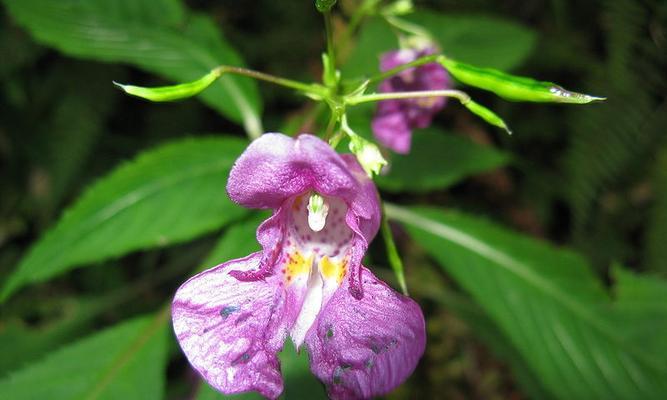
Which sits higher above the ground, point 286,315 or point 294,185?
point 294,185

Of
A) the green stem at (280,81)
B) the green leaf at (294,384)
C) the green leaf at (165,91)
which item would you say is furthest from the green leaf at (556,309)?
the green leaf at (165,91)

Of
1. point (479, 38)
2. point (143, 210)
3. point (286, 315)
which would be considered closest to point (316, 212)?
point (286, 315)

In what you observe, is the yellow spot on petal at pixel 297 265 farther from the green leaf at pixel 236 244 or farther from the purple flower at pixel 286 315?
the green leaf at pixel 236 244

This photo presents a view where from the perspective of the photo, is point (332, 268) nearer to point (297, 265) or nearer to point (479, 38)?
point (297, 265)

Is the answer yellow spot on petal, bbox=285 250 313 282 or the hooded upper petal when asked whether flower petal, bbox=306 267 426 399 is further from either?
yellow spot on petal, bbox=285 250 313 282

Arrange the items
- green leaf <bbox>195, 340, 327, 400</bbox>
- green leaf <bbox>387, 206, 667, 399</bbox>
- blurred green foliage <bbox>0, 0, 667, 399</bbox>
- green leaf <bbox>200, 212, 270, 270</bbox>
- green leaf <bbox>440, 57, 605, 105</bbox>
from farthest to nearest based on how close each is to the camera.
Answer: green leaf <bbox>387, 206, 667, 399</bbox> < blurred green foliage <bbox>0, 0, 667, 399</bbox> < green leaf <bbox>200, 212, 270, 270</bbox> < green leaf <bbox>195, 340, 327, 400</bbox> < green leaf <bbox>440, 57, 605, 105</bbox>

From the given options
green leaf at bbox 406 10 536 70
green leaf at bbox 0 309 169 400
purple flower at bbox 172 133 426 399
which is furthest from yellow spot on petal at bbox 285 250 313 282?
green leaf at bbox 406 10 536 70
